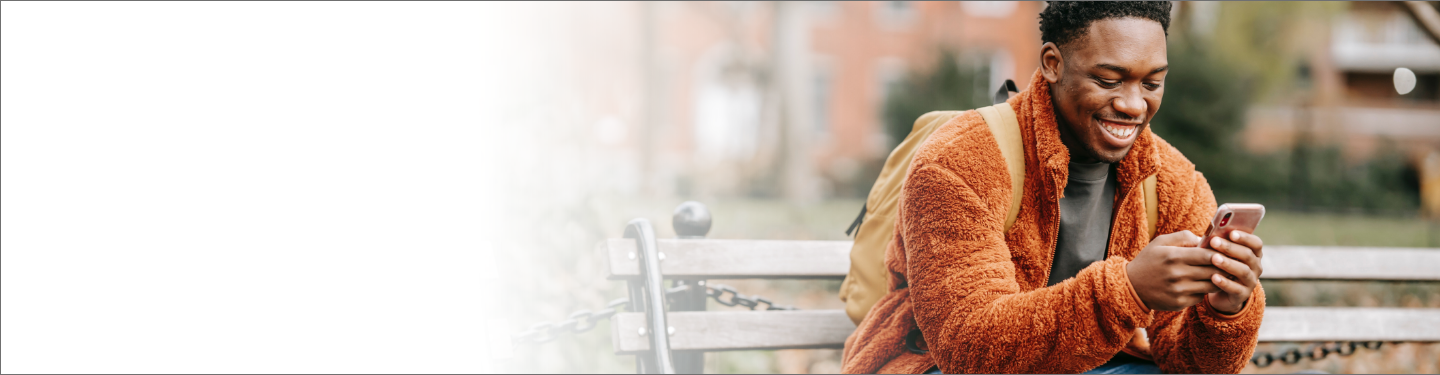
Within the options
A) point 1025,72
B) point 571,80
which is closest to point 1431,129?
point 1025,72

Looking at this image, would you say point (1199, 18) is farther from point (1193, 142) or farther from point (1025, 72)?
point (1025, 72)

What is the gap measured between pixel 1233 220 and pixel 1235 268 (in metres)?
0.07

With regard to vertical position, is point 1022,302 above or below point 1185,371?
above

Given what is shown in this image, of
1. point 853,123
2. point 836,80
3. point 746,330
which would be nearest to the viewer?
point 746,330

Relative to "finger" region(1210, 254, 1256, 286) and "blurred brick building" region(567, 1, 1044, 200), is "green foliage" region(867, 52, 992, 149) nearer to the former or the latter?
"blurred brick building" region(567, 1, 1044, 200)

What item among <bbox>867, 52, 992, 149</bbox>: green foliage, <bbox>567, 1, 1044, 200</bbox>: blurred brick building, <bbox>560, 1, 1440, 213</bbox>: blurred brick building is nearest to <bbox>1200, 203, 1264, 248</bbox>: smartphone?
<bbox>560, 1, 1440, 213</bbox>: blurred brick building

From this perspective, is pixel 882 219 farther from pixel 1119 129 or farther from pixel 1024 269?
pixel 1119 129

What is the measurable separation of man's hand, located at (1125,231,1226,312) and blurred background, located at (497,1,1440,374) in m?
1.72

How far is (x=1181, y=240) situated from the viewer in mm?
1466


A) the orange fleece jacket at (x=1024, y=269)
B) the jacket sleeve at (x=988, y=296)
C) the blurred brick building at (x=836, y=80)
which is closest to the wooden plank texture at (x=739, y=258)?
the orange fleece jacket at (x=1024, y=269)

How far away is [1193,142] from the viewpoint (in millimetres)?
16516

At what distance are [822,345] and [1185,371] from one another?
0.90m

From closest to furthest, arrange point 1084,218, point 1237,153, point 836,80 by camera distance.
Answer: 1. point 1084,218
2. point 1237,153
3. point 836,80

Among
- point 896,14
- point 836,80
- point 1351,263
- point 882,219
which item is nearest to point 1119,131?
point 882,219
